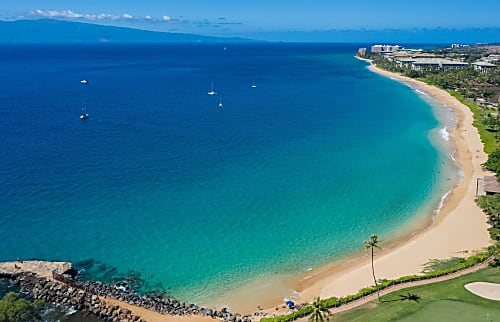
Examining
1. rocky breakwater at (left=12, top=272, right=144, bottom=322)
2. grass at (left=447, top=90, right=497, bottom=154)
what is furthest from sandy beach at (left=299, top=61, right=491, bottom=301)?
grass at (left=447, top=90, right=497, bottom=154)

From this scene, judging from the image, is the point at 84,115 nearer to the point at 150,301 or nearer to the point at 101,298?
the point at 101,298

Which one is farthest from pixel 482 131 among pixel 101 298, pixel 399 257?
pixel 101 298

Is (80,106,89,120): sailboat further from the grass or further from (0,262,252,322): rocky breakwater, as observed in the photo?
the grass

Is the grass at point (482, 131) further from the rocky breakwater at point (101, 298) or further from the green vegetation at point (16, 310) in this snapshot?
the green vegetation at point (16, 310)

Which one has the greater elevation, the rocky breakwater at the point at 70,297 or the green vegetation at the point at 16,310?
the green vegetation at the point at 16,310

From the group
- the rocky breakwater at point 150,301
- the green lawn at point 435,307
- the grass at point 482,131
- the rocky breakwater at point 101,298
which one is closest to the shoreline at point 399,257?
the rocky breakwater at point 150,301

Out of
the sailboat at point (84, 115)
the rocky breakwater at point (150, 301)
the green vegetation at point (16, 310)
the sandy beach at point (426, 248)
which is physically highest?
the sailboat at point (84, 115)

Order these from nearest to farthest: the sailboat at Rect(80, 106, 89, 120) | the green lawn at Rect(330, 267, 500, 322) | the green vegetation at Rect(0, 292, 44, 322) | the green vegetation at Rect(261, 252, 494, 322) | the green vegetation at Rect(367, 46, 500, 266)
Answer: the green vegetation at Rect(0, 292, 44, 322) < the green lawn at Rect(330, 267, 500, 322) < the green vegetation at Rect(261, 252, 494, 322) < the green vegetation at Rect(367, 46, 500, 266) < the sailboat at Rect(80, 106, 89, 120)
